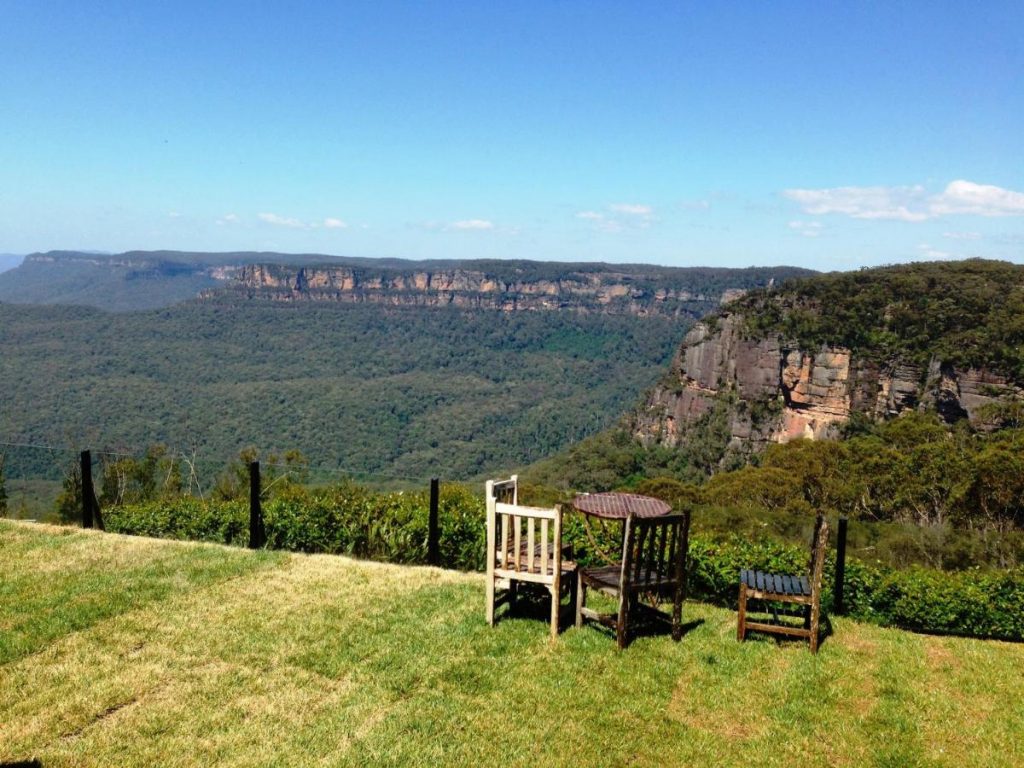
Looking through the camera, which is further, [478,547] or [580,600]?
[478,547]

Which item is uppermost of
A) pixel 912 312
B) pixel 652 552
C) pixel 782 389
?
pixel 912 312

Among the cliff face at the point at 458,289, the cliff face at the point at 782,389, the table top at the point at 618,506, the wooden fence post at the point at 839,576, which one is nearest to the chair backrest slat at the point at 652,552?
the table top at the point at 618,506

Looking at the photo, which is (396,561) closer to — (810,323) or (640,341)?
(810,323)

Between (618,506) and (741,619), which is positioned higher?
(618,506)

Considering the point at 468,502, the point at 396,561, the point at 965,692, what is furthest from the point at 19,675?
the point at 965,692

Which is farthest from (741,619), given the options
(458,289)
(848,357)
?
(458,289)

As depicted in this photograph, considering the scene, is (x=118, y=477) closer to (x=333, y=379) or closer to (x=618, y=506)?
(x=618, y=506)

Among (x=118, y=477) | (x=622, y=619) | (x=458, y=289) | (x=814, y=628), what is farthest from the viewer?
(x=458, y=289)
